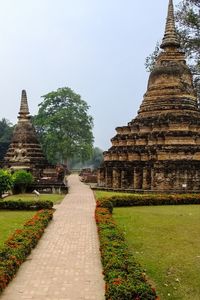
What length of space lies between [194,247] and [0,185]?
45.3ft

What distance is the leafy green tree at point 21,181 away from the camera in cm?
2897

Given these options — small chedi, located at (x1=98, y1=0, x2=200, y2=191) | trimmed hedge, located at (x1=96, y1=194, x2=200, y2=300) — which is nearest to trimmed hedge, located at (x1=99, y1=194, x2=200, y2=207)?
small chedi, located at (x1=98, y1=0, x2=200, y2=191)

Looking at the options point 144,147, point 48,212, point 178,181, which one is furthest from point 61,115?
point 48,212

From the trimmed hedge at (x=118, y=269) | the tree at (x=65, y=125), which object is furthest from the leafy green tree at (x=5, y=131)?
the trimmed hedge at (x=118, y=269)

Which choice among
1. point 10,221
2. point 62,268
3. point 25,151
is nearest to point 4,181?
point 10,221

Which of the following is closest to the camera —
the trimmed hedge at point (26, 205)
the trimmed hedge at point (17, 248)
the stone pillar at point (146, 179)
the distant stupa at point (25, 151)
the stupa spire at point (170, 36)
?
the trimmed hedge at point (17, 248)

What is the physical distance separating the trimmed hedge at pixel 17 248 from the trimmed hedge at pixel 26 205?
479cm

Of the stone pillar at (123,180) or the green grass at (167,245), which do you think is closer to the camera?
the green grass at (167,245)

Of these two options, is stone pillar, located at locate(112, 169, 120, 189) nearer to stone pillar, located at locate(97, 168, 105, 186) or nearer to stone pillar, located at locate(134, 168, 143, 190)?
stone pillar, located at locate(134, 168, 143, 190)

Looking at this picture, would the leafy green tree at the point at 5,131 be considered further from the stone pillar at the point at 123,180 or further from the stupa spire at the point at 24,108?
the stone pillar at the point at 123,180

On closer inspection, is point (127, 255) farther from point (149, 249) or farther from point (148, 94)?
point (148, 94)

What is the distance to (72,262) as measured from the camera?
1052 cm

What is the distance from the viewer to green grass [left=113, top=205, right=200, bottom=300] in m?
8.91

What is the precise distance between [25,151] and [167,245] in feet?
95.9
